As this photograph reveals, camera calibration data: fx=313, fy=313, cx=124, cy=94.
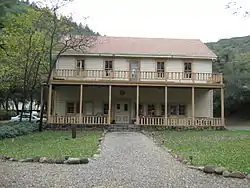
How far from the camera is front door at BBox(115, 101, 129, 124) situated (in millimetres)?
27625

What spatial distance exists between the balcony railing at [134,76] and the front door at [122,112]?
2.67 meters

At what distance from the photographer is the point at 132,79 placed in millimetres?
26406

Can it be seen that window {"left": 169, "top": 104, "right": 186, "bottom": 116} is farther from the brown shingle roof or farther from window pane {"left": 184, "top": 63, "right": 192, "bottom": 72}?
the brown shingle roof

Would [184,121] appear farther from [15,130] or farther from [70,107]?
[15,130]

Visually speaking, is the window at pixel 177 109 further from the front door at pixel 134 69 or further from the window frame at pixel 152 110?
the front door at pixel 134 69

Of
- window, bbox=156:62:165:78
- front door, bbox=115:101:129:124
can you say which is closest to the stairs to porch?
front door, bbox=115:101:129:124

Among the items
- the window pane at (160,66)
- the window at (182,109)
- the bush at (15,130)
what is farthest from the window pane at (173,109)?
the bush at (15,130)

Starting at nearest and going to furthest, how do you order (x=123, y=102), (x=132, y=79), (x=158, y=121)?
(x=158, y=121) < (x=132, y=79) < (x=123, y=102)

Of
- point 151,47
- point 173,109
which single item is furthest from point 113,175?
point 151,47

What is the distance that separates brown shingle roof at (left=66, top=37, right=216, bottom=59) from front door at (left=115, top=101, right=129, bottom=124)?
4593 mm

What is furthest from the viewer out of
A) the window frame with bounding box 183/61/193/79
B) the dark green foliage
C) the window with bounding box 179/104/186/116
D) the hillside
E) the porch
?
the hillside

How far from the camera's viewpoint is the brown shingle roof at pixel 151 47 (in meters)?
27.2

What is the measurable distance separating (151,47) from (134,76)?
12.3ft

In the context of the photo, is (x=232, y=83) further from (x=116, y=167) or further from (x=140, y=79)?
(x=116, y=167)
